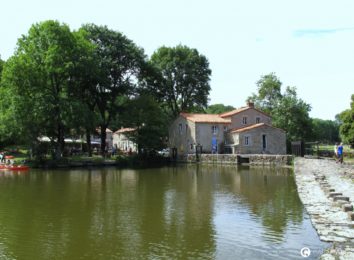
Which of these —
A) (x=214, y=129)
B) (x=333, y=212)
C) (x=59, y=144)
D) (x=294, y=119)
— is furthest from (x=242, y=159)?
(x=333, y=212)

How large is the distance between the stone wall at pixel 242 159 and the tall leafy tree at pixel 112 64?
12.6 meters

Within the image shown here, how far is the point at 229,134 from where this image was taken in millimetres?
59125

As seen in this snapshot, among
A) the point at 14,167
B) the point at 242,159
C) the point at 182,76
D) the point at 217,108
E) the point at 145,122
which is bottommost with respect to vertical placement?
the point at 14,167

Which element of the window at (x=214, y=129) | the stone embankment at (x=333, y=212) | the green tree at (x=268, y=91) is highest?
the green tree at (x=268, y=91)

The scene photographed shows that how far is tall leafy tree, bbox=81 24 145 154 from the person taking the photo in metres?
58.7

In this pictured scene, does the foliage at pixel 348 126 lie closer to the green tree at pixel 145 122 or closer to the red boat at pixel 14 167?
the green tree at pixel 145 122

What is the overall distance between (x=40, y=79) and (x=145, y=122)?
14.3 meters

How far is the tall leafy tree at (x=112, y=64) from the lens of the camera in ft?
193

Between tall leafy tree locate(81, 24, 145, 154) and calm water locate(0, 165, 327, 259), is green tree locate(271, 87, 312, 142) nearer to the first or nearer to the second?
tall leafy tree locate(81, 24, 145, 154)

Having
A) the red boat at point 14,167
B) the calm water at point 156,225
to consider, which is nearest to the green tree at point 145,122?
the red boat at point 14,167

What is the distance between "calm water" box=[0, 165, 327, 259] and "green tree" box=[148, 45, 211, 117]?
47755 mm

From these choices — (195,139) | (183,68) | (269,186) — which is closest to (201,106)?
(183,68)

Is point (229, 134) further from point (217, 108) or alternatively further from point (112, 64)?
point (217, 108)

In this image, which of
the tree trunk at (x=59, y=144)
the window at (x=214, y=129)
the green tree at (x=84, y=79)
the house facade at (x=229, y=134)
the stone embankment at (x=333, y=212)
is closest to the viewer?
the stone embankment at (x=333, y=212)
